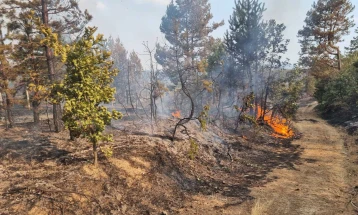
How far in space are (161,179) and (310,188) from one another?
6.23m

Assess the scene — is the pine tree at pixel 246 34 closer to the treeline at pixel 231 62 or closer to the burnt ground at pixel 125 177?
the treeline at pixel 231 62

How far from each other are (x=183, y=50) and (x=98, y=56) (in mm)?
28808

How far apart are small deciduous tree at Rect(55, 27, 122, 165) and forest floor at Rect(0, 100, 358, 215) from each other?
5.34 ft

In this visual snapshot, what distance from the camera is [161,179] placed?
1003 cm

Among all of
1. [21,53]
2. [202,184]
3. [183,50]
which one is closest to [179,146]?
[202,184]

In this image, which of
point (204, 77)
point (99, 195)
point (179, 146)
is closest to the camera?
point (99, 195)

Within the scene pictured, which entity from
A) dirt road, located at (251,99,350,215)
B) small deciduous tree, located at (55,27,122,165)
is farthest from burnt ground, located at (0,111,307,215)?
small deciduous tree, located at (55,27,122,165)

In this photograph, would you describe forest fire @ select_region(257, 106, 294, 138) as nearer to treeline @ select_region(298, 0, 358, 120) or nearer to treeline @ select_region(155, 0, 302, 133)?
treeline @ select_region(155, 0, 302, 133)

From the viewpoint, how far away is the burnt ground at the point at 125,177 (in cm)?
736

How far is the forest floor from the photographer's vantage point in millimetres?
7608

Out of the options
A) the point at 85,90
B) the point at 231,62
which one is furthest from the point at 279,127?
the point at 85,90

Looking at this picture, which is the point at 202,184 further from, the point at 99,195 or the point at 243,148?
the point at 243,148

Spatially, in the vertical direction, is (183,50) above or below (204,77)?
above

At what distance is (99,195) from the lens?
802 centimetres
